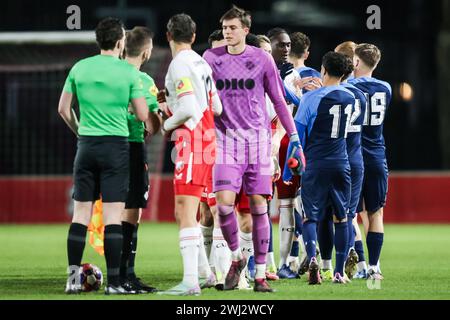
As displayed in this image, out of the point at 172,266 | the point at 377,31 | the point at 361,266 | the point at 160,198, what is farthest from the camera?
the point at 377,31

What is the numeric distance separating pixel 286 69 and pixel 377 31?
23.3 metres

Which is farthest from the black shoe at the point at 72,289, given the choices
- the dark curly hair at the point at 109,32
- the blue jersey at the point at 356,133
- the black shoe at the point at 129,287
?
the blue jersey at the point at 356,133

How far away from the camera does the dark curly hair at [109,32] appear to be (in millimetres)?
9336

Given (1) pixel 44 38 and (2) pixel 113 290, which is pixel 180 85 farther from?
(1) pixel 44 38

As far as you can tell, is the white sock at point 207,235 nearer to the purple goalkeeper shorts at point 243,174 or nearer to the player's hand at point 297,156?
the purple goalkeeper shorts at point 243,174

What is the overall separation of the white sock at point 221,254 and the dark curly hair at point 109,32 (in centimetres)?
189

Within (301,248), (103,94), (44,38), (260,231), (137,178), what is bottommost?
(301,248)

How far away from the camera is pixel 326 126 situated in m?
10.5

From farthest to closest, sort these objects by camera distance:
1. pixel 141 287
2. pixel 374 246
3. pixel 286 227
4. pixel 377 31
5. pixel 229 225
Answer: pixel 377 31 < pixel 286 227 < pixel 374 246 < pixel 141 287 < pixel 229 225

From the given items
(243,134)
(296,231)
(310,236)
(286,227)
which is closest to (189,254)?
(243,134)

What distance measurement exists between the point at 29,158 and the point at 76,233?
16276 millimetres

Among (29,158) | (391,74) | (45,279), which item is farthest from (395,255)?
(391,74)

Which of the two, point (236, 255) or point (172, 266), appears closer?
point (236, 255)

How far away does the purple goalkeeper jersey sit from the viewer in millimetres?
9727
